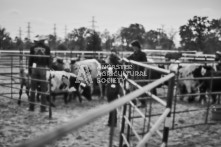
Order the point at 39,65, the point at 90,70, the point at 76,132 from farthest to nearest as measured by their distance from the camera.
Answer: the point at 90,70 < the point at 39,65 < the point at 76,132

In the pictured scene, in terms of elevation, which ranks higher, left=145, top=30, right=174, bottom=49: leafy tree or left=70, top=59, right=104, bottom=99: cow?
left=145, top=30, right=174, bottom=49: leafy tree

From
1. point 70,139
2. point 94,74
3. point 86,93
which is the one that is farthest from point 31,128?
point 94,74

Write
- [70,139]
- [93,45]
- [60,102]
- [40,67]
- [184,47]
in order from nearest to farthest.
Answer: [70,139]
[40,67]
[60,102]
[93,45]
[184,47]

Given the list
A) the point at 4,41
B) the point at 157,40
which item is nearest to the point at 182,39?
the point at 157,40

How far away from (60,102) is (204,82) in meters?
4.59

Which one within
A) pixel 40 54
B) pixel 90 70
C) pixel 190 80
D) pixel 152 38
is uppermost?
pixel 152 38

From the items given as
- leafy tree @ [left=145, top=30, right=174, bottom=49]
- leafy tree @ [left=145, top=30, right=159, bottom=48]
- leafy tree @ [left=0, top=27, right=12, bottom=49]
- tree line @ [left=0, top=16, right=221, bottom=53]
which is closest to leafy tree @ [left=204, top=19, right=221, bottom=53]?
tree line @ [left=0, top=16, right=221, bottom=53]

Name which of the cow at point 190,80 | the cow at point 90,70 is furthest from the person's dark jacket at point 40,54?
the cow at point 190,80

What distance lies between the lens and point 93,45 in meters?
23.5

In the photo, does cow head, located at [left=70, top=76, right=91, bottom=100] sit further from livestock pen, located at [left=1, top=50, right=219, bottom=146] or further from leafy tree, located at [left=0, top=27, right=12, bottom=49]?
leafy tree, located at [left=0, top=27, right=12, bottom=49]

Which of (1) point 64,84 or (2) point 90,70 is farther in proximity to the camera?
(2) point 90,70

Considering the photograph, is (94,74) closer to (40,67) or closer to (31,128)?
(40,67)

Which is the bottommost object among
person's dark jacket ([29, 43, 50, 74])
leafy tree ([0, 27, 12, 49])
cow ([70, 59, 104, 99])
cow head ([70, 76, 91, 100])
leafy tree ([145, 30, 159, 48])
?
cow head ([70, 76, 91, 100])

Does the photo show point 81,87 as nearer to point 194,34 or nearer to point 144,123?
point 144,123
